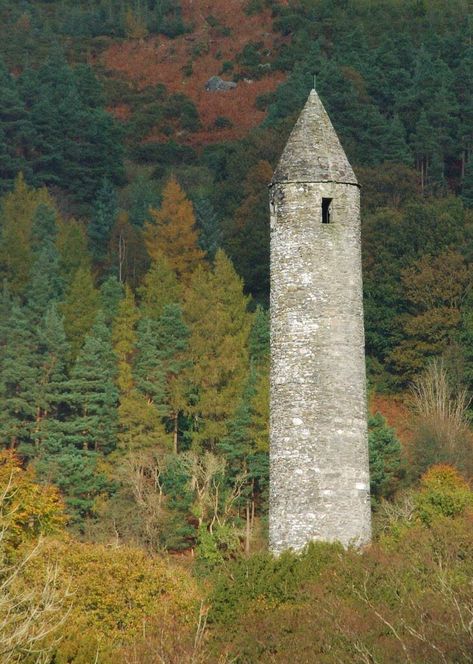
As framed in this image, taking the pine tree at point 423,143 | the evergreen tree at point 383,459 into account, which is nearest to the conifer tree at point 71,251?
the pine tree at point 423,143

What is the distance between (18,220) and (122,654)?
44.5 metres

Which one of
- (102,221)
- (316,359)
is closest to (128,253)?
→ (102,221)

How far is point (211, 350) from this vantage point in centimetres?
5228

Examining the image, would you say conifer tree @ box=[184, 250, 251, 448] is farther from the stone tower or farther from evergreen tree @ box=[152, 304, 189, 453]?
the stone tower

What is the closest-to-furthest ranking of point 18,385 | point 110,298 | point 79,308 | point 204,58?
point 18,385, point 79,308, point 110,298, point 204,58

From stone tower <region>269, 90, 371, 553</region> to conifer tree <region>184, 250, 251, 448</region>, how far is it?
17.6 m

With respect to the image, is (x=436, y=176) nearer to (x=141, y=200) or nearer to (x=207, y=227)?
(x=207, y=227)

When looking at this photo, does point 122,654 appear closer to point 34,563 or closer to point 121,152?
point 34,563

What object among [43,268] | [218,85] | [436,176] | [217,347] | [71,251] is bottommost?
[217,347]

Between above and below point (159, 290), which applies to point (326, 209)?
above

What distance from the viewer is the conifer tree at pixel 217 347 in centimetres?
5034

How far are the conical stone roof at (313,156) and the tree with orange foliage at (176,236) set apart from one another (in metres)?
28.3

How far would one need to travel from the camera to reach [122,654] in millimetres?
25953

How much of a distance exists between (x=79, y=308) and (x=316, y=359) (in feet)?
85.5
